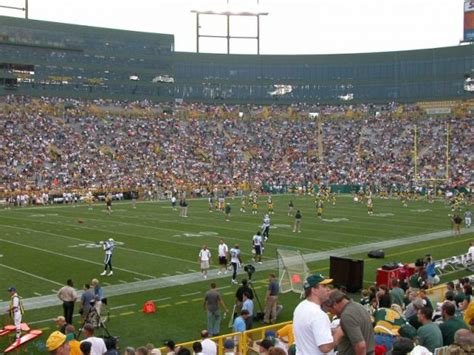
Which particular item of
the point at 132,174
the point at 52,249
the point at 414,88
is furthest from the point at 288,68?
the point at 52,249

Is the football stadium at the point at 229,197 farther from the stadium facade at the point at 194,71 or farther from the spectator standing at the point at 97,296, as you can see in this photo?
the stadium facade at the point at 194,71

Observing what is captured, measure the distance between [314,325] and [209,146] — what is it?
60913 mm

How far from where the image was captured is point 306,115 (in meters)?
79.0

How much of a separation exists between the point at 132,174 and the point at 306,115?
30748 mm

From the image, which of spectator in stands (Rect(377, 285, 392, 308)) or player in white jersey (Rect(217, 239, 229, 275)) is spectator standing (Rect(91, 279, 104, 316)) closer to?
spectator in stands (Rect(377, 285, 392, 308))

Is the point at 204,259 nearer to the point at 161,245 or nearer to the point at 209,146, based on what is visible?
the point at 161,245

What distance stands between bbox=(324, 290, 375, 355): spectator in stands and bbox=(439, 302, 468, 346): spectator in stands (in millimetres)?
2615

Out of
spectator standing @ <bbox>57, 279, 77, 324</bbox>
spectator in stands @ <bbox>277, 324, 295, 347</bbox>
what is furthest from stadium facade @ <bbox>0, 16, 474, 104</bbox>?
spectator in stands @ <bbox>277, 324, 295, 347</bbox>

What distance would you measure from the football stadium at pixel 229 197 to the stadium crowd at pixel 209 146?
10.1 inches

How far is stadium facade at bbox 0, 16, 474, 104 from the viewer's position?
67.8 meters

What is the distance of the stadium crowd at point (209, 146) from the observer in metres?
53.9

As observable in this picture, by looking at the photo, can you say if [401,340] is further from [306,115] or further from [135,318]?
[306,115]

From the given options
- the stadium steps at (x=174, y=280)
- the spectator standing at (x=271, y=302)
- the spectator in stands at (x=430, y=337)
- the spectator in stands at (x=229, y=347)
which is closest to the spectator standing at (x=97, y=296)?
the stadium steps at (x=174, y=280)

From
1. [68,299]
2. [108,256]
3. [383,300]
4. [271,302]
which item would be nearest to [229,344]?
[383,300]
